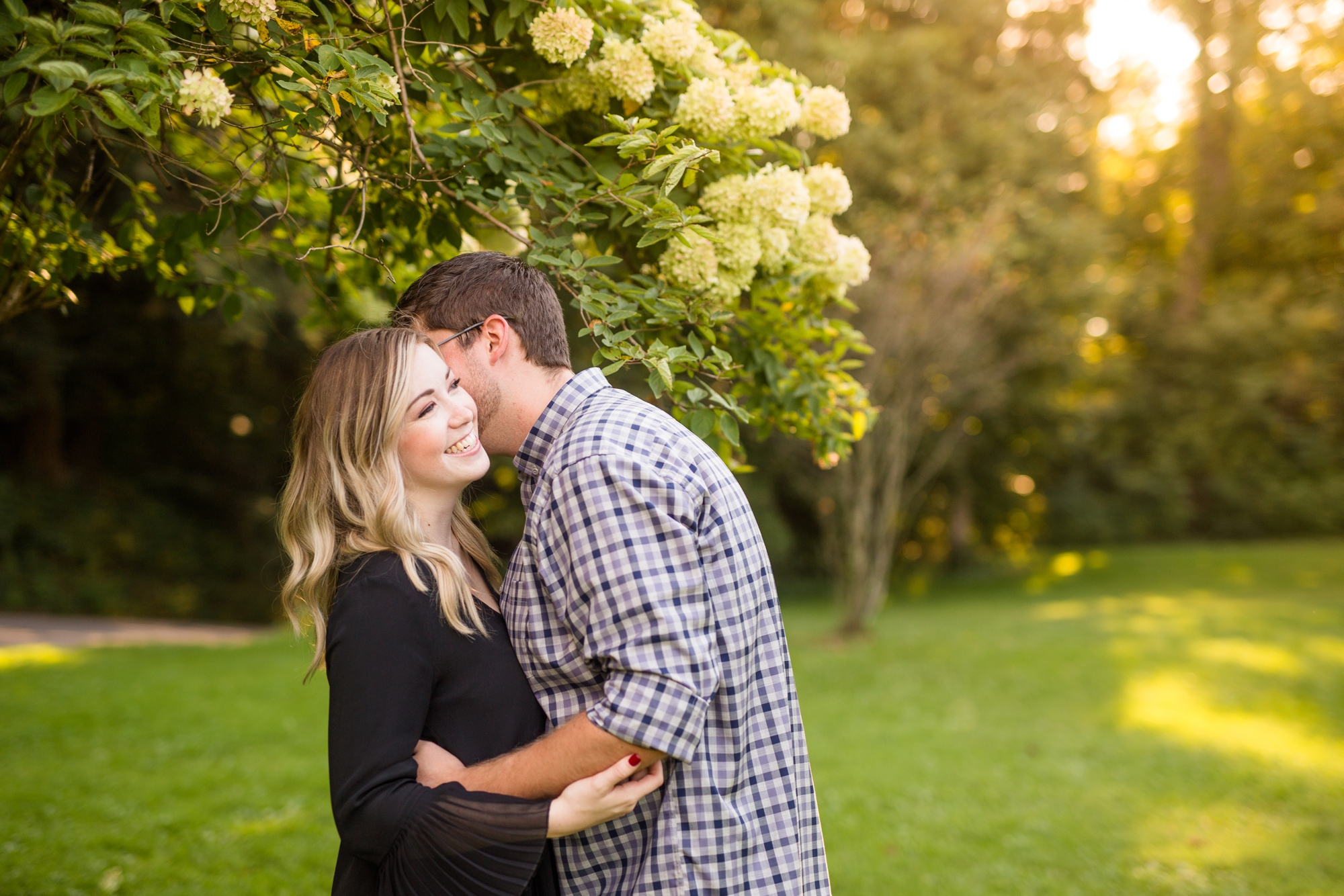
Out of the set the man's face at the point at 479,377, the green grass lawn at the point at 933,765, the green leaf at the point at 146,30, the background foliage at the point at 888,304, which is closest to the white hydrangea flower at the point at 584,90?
the background foliage at the point at 888,304

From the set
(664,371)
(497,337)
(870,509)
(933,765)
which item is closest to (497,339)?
(497,337)

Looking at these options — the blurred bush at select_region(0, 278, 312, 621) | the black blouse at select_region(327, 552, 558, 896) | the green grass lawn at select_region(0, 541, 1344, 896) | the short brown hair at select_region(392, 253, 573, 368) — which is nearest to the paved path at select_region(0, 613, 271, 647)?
the blurred bush at select_region(0, 278, 312, 621)

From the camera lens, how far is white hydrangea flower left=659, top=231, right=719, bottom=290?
2.33 metres

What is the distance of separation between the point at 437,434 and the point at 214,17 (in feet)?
3.05

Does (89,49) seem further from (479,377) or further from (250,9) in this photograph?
(479,377)

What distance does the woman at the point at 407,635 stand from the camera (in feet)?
5.30

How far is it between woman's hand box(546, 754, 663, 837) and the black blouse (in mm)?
32

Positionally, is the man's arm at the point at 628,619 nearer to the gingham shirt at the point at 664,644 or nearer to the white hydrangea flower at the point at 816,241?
the gingham shirt at the point at 664,644

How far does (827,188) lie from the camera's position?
2607 millimetres

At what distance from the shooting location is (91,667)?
945cm

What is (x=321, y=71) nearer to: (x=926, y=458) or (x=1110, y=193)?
(x=926, y=458)

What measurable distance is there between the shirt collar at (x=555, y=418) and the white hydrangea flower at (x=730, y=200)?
0.69m

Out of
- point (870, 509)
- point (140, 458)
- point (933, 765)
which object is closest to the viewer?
point (933, 765)

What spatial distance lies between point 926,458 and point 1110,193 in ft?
32.5
